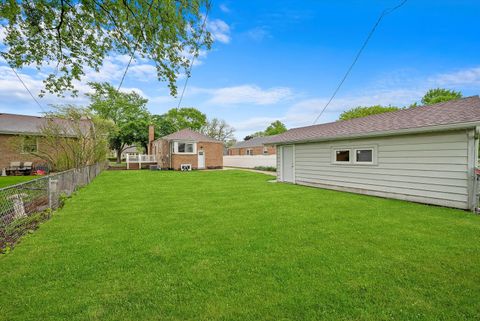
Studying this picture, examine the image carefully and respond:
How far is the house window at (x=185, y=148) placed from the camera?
21906 millimetres

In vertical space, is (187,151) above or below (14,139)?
below

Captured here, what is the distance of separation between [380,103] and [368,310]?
1735 inches

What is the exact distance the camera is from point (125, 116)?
1359 inches

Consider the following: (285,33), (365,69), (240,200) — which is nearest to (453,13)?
(365,69)

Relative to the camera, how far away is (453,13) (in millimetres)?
9336

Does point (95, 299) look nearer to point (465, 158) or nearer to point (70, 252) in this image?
point (70, 252)

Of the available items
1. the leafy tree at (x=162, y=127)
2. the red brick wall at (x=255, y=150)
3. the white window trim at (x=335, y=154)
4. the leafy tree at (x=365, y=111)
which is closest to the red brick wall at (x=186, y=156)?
the leafy tree at (x=162, y=127)

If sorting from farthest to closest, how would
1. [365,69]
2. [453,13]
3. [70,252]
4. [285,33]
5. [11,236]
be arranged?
[365,69], [285,33], [453,13], [11,236], [70,252]

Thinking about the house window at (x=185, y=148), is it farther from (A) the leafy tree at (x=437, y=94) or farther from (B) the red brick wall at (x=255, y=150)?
(A) the leafy tree at (x=437, y=94)

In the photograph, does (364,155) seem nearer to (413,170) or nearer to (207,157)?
(413,170)

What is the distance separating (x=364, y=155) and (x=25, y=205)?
10.8m

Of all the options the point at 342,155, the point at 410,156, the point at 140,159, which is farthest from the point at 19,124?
the point at 410,156

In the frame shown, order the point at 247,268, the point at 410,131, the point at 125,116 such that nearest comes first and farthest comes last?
the point at 247,268 → the point at 410,131 → the point at 125,116

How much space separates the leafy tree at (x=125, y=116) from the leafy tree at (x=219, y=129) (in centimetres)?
2079
